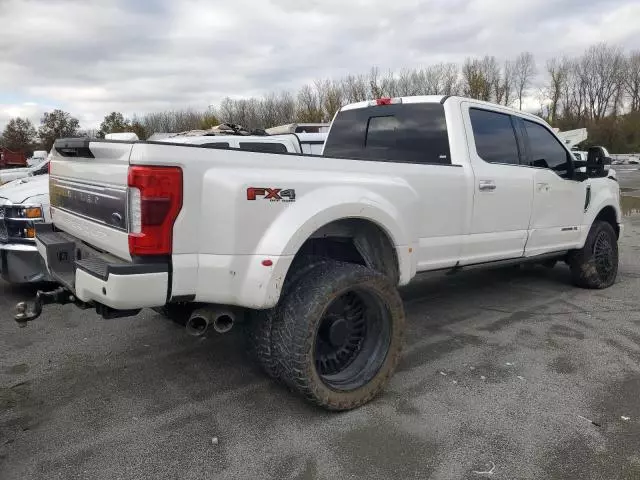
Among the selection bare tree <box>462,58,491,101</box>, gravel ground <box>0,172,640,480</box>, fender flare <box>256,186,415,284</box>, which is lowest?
gravel ground <box>0,172,640,480</box>

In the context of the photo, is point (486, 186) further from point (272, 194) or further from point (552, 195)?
point (272, 194)

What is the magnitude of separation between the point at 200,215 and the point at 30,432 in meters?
1.65

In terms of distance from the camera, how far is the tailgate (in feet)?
8.98

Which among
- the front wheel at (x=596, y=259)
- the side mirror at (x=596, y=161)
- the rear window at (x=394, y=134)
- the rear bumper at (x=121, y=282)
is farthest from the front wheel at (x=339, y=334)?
the front wheel at (x=596, y=259)

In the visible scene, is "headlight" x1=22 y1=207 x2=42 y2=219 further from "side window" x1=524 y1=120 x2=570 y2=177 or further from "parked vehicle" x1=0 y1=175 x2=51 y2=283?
"side window" x1=524 y1=120 x2=570 y2=177

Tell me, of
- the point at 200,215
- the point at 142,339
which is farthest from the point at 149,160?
the point at 142,339

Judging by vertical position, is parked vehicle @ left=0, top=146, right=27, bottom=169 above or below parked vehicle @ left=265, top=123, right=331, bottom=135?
below

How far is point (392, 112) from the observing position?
480 cm

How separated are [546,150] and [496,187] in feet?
4.12

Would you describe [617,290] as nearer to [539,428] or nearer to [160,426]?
[539,428]

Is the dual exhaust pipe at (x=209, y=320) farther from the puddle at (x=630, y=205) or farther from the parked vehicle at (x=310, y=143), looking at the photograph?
the puddle at (x=630, y=205)

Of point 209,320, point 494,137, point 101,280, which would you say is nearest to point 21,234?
point 101,280

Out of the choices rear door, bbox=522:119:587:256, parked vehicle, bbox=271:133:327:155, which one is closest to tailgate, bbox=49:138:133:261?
rear door, bbox=522:119:587:256

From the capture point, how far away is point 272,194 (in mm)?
2865
